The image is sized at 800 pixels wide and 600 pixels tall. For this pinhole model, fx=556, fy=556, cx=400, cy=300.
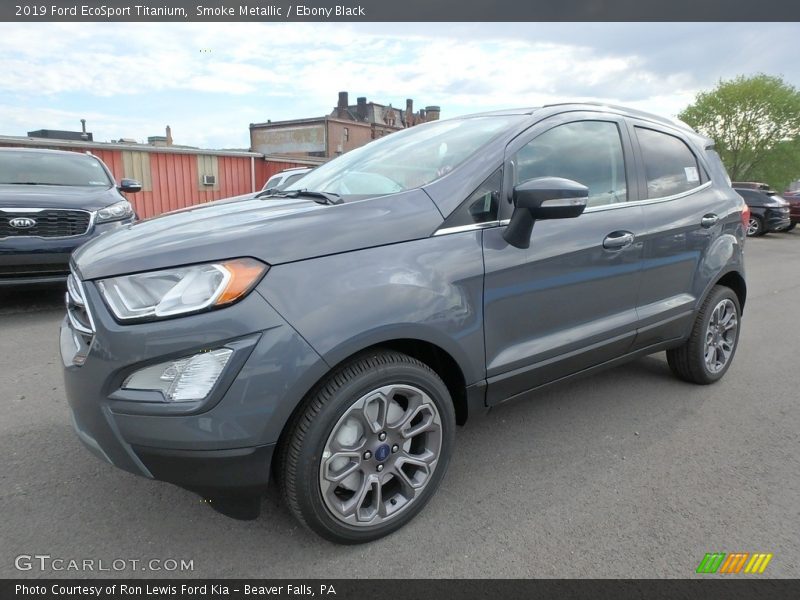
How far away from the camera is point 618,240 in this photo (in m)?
2.86

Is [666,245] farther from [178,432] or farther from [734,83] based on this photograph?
[734,83]

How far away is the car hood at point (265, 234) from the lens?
1872 millimetres

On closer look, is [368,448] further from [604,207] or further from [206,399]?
[604,207]

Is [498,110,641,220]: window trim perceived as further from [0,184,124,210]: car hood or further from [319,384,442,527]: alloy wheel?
[0,184,124,210]: car hood

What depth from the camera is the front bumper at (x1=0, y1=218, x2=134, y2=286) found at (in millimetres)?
5176

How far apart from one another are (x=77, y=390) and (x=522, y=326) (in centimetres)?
178

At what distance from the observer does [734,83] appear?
1298 inches

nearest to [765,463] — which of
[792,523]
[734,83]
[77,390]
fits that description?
[792,523]

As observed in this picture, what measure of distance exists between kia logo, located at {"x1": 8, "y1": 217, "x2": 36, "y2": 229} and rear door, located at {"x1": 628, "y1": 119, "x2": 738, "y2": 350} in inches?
207

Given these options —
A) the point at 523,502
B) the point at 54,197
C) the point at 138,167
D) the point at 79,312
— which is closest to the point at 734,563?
the point at 523,502

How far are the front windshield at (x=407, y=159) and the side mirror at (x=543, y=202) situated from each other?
35 centimetres

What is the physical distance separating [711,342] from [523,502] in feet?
7.06

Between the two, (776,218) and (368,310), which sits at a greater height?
(776,218)

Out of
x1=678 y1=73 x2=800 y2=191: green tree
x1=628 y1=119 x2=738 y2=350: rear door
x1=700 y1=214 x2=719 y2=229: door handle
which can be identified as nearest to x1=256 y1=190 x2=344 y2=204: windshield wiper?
x1=628 y1=119 x2=738 y2=350: rear door
